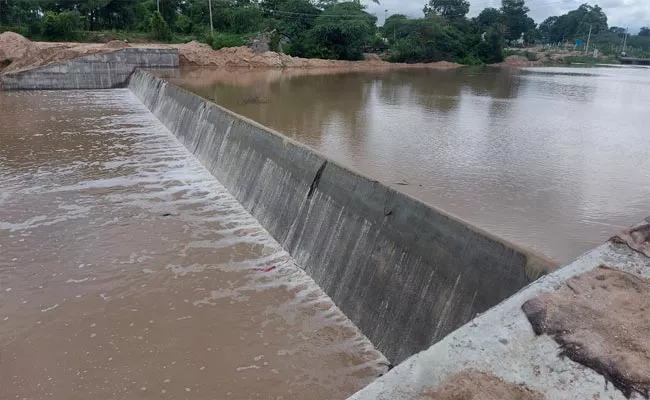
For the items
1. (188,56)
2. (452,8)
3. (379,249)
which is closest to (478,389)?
(379,249)

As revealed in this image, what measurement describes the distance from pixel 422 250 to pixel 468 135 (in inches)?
315

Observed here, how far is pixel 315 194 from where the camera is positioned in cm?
621

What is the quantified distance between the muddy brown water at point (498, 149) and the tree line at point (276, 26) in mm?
18818

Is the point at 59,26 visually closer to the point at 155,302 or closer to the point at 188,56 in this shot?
the point at 188,56

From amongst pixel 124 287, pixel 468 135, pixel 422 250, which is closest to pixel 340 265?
pixel 422 250

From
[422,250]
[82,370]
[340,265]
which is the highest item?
[422,250]

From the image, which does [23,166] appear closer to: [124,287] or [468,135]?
[124,287]

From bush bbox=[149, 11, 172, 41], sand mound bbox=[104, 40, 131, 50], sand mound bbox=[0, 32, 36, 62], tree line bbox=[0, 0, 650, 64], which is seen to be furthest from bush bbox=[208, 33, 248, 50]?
sand mound bbox=[0, 32, 36, 62]

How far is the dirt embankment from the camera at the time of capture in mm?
24562

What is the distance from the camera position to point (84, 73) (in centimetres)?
2386

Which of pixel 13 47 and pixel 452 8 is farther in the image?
pixel 452 8

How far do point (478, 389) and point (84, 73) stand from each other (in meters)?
25.7

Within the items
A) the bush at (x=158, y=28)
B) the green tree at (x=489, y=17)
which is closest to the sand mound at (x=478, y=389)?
the bush at (x=158, y=28)

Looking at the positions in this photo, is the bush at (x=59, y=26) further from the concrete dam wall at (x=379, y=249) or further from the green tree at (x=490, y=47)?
the green tree at (x=490, y=47)
